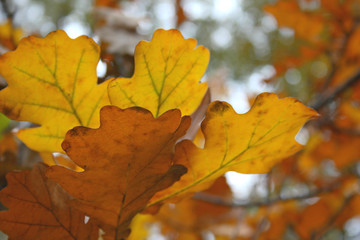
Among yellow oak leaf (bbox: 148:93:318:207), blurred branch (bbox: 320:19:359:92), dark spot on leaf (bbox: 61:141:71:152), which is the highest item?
blurred branch (bbox: 320:19:359:92)

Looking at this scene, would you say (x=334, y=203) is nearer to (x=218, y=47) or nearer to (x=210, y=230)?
(x=210, y=230)

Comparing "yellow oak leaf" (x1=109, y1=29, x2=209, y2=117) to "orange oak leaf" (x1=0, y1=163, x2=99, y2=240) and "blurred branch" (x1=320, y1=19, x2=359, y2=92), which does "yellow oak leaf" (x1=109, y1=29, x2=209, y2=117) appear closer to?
"orange oak leaf" (x1=0, y1=163, x2=99, y2=240)

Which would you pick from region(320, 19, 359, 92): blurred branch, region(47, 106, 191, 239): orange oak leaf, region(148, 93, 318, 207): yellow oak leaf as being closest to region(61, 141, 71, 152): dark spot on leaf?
region(47, 106, 191, 239): orange oak leaf

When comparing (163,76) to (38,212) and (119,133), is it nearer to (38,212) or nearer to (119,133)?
(119,133)

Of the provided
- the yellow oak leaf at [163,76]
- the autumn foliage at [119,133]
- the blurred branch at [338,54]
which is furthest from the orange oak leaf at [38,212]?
the blurred branch at [338,54]

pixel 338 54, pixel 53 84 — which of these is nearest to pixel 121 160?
pixel 53 84

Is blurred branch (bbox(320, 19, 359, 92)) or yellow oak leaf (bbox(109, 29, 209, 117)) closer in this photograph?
yellow oak leaf (bbox(109, 29, 209, 117))

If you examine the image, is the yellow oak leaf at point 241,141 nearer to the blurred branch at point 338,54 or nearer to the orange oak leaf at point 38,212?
the orange oak leaf at point 38,212
